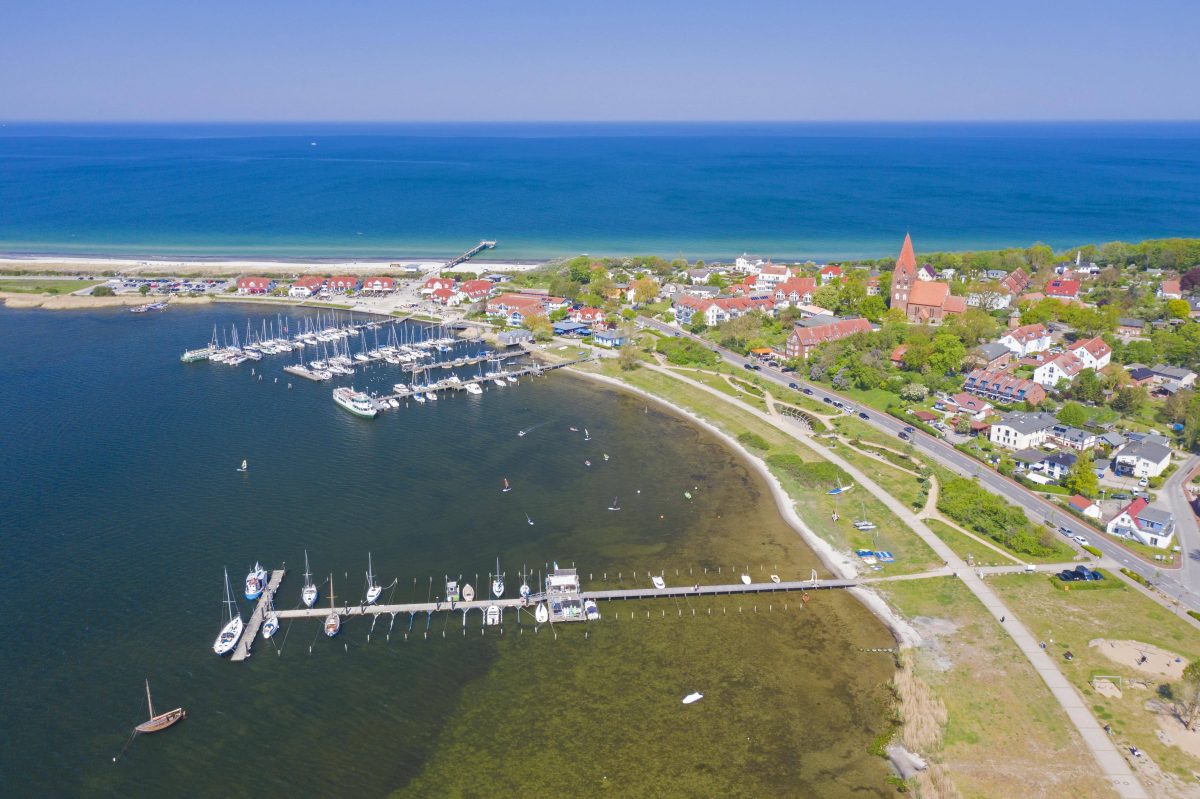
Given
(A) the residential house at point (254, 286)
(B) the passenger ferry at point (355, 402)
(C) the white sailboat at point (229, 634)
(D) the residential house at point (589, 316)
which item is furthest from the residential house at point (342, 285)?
(C) the white sailboat at point (229, 634)

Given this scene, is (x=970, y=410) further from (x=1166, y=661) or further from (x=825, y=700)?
(x=825, y=700)

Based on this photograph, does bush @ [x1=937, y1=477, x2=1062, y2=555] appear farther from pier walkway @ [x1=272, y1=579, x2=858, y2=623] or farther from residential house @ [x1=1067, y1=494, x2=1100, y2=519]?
pier walkway @ [x1=272, y1=579, x2=858, y2=623]

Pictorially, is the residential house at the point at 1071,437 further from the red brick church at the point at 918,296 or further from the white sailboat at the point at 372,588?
the white sailboat at the point at 372,588

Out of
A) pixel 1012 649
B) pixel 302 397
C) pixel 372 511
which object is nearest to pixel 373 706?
pixel 372 511

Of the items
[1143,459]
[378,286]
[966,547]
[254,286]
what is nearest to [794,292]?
[1143,459]

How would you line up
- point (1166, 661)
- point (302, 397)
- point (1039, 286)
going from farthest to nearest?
point (1039, 286) < point (302, 397) < point (1166, 661)

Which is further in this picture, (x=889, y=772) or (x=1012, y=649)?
(x=1012, y=649)
